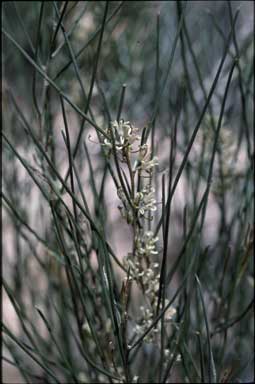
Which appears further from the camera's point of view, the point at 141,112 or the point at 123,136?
the point at 141,112

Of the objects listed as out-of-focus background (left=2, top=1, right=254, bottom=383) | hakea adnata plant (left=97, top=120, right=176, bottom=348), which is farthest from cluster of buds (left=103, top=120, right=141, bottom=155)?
out-of-focus background (left=2, top=1, right=254, bottom=383)

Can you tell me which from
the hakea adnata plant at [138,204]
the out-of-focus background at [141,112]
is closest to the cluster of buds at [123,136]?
the hakea adnata plant at [138,204]

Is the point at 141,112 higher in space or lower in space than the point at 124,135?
higher

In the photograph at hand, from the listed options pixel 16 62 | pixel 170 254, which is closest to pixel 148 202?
pixel 16 62

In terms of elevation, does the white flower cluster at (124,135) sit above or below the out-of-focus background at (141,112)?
below

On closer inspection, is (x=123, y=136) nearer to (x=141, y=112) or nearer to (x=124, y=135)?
(x=124, y=135)

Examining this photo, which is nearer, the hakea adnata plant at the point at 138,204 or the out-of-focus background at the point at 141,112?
the hakea adnata plant at the point at 138,204

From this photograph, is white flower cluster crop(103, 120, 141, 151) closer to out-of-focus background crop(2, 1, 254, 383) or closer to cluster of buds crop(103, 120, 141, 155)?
cluster of buds crop(103, 120, 141, 155)

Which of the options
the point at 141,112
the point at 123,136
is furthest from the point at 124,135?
the point at 141,112

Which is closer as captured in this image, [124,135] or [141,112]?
[124,135]

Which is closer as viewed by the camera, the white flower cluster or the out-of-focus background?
the white flower cluster

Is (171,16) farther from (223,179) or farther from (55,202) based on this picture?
(55,202)

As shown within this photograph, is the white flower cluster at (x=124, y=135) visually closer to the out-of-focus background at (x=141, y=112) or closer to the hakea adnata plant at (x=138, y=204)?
the hakea adnata plant at (x=138, y=204)

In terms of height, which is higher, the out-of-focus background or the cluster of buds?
the out-of-focus background
